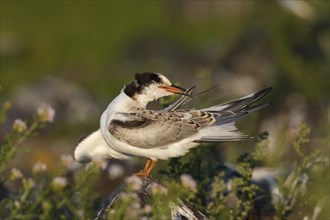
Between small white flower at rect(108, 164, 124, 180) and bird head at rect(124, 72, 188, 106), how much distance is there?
3.18m

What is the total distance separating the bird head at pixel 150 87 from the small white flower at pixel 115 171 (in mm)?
3177

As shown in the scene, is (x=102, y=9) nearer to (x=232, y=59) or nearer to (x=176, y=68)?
(x=176, y=68)

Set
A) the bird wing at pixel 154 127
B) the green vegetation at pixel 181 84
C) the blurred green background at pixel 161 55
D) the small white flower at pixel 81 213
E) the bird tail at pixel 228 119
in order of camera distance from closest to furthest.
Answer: the small white flower at pixel 81 213
the green vegetation at pixel 181 84
the bird wing at pixel 154 127
the bird tail at pixel 228 119
the blurred green background at pixel 161 55

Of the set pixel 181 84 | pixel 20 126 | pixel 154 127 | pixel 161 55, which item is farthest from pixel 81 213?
pixel 161 55

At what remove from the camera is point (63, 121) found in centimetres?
1956

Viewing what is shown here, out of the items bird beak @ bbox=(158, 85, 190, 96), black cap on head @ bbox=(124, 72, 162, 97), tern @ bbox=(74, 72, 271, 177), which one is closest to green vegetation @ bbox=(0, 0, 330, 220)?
tern @ bbox=(74, 72, 271, 177)

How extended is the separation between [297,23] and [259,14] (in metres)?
7.87

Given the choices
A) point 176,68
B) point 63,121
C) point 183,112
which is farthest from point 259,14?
point 183,112

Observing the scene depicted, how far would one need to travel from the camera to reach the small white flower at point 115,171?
10709 millimetres

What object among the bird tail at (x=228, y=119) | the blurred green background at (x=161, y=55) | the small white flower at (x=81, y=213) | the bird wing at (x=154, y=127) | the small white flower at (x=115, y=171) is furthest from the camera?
the blurred green background at (x=161, y=55)

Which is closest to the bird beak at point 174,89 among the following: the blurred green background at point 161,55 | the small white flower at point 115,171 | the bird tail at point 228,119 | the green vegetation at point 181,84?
the bird tail at point 228,119

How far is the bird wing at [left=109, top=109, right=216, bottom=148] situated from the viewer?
23.8 ft

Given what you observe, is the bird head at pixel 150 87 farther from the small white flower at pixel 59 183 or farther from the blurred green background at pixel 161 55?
the small white flower at pixel 59 183

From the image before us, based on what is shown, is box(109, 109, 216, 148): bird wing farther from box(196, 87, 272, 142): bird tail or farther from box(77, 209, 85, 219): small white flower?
box(77, 209, 85, 219): small white flower
